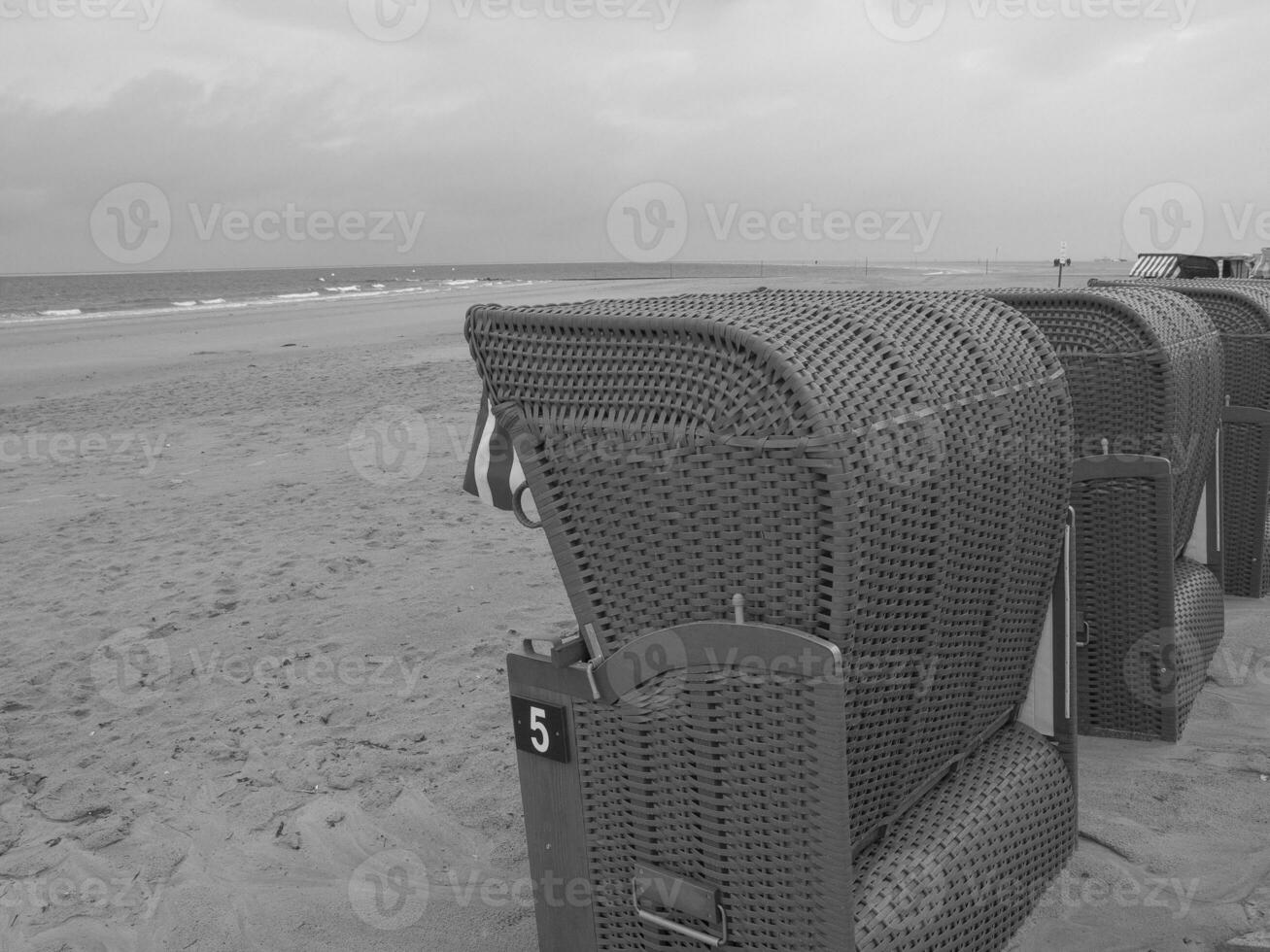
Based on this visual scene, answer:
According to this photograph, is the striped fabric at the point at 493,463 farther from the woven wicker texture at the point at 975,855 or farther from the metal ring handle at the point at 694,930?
the woven wicker texture at the point at 975,855

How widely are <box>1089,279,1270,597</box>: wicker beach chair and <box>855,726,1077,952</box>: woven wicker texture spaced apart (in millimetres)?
2678

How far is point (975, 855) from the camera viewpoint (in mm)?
2463

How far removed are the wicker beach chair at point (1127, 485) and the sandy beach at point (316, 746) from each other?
0.71 ft

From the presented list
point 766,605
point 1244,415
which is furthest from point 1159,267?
point 766,605

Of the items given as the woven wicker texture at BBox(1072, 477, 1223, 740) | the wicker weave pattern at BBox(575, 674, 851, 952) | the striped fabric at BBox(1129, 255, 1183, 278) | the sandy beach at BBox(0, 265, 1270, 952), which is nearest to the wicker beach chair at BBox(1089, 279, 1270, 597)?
the sandy beach at BBox(0, 265, 1270, 952)

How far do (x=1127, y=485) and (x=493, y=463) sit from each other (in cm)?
235

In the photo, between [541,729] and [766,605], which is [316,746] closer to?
[541,729]

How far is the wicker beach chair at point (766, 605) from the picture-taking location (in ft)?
6.19

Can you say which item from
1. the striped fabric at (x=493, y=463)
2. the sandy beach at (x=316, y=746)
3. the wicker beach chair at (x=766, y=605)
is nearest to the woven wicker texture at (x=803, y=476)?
the wicker beach chair at (x=766, y=605)

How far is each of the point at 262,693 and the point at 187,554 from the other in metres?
2.34

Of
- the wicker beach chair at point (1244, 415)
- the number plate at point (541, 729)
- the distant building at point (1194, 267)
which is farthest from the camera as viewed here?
the distant building at point (1194, 267)

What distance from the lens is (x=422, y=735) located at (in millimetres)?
3961

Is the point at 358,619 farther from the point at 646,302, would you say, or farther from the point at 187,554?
the point at 646,302

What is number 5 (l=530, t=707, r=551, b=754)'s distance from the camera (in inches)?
90.0
